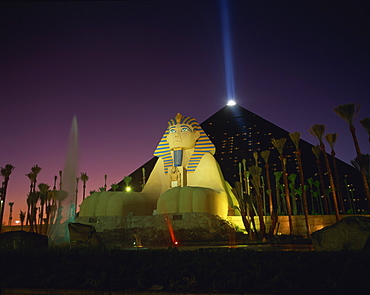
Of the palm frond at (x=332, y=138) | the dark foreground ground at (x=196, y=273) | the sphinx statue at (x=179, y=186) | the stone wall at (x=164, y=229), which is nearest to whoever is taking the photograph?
the dark foreground ground at (x=196, y=273)

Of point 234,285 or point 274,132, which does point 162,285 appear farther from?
Answer: point 274,132

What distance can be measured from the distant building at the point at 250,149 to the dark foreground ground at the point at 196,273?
36.3m

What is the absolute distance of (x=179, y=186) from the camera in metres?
13.9

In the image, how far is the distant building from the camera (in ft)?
131

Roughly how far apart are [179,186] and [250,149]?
3406 centimetres

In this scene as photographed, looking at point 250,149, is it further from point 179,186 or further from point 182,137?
point 179,186

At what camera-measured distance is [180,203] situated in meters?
12.5

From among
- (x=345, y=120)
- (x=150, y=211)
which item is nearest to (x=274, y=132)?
(x=345, y=120)

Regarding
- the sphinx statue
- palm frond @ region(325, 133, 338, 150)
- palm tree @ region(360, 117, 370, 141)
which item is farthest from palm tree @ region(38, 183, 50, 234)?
palm tree @ region(360, 117, 370, 141)

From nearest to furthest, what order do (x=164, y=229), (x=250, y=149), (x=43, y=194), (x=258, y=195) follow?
1. (x=258, y=195)
2. (x=164, y=229)
3. (x=43, y=194)
4. (x=250, y=149)

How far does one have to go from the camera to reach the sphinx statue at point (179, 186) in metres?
12.6

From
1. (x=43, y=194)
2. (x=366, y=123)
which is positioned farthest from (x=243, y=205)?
(x=43, y=194)

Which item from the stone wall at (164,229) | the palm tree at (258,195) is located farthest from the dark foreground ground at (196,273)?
the stone wall at (164,229)

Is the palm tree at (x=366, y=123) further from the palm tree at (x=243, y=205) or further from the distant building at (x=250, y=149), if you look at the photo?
the distant building at (x=250, y=149)
